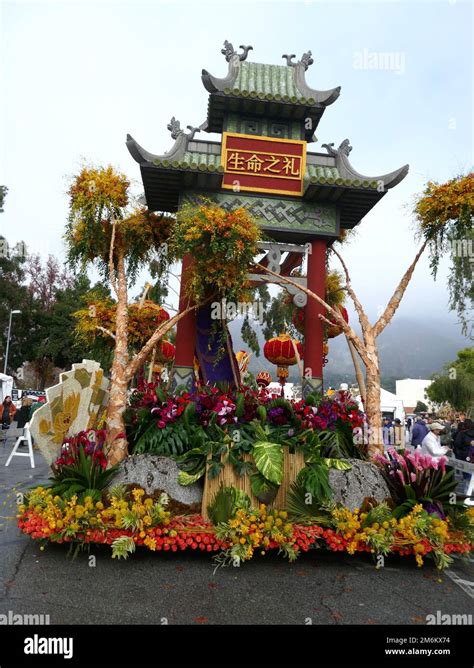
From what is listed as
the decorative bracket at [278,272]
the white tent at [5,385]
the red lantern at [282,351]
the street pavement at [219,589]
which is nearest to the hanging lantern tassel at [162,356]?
the red lantern at [282,351]

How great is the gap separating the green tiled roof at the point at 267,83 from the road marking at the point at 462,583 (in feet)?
27.2

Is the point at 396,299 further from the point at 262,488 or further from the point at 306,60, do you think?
the point at 306,60

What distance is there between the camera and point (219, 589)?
4.35 meters

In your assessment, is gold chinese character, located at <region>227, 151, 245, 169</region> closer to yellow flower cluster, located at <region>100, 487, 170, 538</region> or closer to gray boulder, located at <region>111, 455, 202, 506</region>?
gray boulder, located at <region>111, 455, 202, 506</region>

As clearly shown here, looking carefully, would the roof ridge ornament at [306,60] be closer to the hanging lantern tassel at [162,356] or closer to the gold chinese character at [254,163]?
the gold chinese character at [254,163]

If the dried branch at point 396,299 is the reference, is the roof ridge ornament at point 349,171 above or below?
above

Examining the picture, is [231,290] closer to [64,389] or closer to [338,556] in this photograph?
[64,389]

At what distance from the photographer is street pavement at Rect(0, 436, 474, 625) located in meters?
3.84

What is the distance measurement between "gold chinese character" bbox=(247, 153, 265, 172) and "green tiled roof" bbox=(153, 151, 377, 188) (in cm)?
58

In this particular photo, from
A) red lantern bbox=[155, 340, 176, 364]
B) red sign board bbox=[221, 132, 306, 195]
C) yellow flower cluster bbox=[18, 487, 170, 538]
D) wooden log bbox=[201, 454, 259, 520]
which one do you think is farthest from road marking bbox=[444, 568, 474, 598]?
red lantern bbox=[155, 340, 176, 364]

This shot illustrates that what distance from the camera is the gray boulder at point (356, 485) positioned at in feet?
18.5

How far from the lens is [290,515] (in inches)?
218
